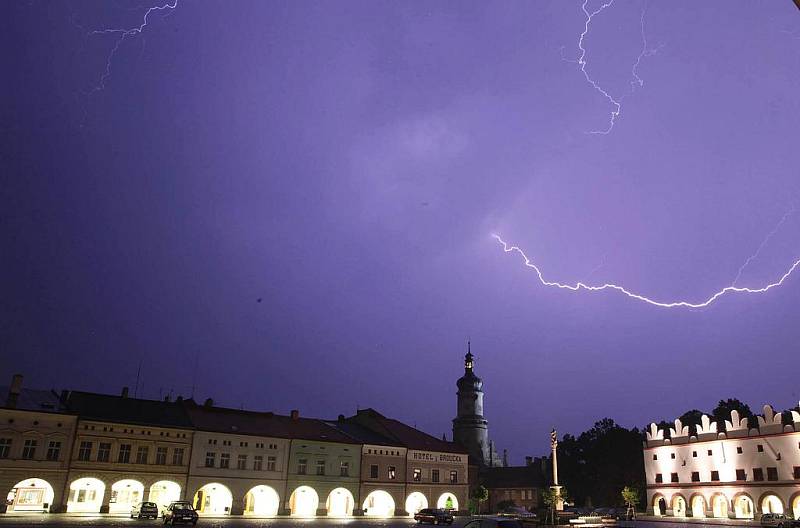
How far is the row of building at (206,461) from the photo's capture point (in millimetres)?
40062

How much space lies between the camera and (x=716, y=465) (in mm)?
52781

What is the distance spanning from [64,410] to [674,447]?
50.6 metres

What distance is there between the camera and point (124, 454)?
43344 mm

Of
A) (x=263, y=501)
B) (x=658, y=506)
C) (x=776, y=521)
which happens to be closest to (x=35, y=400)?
(x=263, y=501)

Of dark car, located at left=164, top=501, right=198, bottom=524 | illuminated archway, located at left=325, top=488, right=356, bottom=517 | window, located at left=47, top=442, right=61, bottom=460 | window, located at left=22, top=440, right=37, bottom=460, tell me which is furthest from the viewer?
illuminated archway, located at left=325, top=488, right=356, bottom=517

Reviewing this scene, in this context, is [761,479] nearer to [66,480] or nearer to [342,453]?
[342,453]

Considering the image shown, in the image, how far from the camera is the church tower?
93875mm

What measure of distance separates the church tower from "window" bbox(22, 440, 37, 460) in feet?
207

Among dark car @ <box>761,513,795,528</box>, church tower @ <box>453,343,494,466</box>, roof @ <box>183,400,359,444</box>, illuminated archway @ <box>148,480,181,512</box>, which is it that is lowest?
dark car @ <box>761,513,795,528</box>

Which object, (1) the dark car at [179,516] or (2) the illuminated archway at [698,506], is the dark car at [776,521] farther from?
(1) the dark car at [179,516]

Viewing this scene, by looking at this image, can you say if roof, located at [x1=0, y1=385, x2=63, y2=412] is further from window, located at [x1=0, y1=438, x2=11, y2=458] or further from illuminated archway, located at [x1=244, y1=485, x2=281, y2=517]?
illuminated archway, located at [x1=244, y1=485, x2=281, y2=517]

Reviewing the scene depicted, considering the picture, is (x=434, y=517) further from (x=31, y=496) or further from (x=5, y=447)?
(x=5, y=447)

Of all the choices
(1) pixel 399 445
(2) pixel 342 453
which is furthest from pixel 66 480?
(1) pixel 399 445

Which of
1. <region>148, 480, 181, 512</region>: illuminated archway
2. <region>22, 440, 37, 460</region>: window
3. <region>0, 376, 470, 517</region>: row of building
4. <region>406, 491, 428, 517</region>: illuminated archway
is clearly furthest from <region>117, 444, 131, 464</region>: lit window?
<region>406, 491, 428, 517</region>: illuminated archway
